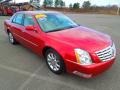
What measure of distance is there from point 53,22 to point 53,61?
4.21 feet

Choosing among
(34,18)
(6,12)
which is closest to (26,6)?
(6,12)

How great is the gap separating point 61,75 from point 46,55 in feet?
2.23

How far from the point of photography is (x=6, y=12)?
21781mm

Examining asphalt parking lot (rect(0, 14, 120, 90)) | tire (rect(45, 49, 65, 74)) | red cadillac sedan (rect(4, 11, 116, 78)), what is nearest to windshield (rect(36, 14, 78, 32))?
red cadillac sedan (rect(4, 11, 116, 78))

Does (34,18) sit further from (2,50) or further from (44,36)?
(2,50)

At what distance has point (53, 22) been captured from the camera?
4965 millimetres

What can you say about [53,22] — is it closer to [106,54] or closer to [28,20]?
[28,20]

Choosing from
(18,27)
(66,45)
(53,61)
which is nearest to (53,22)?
(53,61)

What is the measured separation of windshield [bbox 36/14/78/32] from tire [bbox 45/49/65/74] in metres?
0.70

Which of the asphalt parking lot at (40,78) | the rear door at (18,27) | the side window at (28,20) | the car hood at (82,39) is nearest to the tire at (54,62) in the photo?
the asphalt parking lot at (40,78)

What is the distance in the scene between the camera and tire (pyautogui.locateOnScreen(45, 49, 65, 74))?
3943 millimetres

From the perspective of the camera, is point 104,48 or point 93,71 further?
point 104,48

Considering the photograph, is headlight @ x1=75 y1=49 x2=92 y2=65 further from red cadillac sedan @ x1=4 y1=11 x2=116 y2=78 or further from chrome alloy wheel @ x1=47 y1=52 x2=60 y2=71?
chrome alloy wheel @ x1=47 y1=52 x2=60 y2=71

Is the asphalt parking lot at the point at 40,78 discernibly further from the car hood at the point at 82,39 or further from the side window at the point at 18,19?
the side window at the point at 18,19
